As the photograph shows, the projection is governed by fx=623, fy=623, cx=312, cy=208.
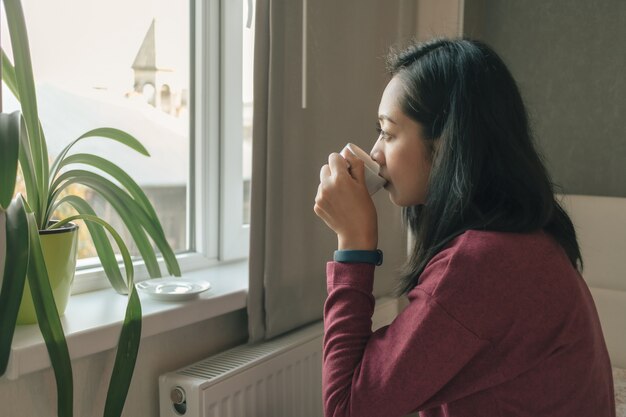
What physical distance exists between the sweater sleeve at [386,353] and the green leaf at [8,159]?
538 mm

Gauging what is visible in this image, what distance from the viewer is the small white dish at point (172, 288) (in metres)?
1.35

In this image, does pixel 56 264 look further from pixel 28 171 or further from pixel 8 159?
pixel 8 159

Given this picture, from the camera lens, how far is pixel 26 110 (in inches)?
42.5

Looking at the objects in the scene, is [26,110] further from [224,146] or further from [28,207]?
[224,146]

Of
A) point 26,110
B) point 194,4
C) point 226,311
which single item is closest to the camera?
point 26,110

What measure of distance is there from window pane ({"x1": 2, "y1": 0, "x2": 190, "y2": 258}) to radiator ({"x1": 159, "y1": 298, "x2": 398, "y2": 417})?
391 millimetres

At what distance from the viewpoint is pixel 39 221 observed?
1.16 metres

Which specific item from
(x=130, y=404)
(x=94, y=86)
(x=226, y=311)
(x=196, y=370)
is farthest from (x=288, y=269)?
(x=94, y=86)

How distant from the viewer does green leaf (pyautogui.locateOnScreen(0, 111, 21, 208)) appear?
912mm

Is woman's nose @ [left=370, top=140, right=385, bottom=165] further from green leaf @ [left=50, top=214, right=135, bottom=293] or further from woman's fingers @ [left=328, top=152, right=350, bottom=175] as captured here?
green leaf @ [left=50, top=214, right=135, bottom=293]

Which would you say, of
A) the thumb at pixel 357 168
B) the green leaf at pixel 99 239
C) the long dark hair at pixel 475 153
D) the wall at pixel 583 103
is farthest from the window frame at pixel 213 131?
the wall at pixel 583 103

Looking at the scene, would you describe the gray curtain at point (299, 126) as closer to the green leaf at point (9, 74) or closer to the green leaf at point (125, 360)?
the green leaf at point (125, 360)

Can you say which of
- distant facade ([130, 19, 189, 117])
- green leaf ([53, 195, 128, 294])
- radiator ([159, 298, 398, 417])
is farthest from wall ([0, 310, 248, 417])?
distant facade ([130, 19, 189, 117])

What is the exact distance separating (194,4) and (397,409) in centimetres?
124
